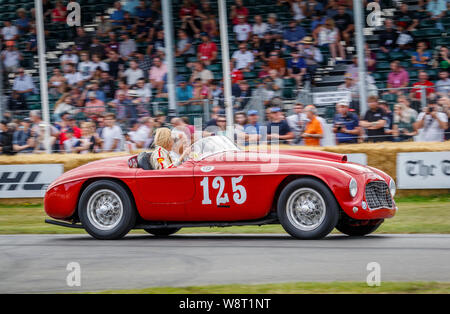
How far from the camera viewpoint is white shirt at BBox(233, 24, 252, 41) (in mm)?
17203

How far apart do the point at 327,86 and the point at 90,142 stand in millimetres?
4914

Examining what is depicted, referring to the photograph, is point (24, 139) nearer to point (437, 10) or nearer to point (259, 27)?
point (259, 27)

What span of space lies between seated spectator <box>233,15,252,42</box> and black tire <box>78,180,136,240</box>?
8.64 m

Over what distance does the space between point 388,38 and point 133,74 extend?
5.67 meters

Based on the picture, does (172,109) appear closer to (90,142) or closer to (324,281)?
(90,142)

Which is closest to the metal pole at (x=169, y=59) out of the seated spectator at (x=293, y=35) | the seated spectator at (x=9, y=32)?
the seated spectator at (x=293, y=35)

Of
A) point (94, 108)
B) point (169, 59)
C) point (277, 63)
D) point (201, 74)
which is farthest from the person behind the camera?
point (201, 74)

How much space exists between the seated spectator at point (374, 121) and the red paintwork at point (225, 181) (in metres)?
4.66

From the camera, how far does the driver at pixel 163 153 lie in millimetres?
9203

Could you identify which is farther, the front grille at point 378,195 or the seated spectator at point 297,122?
the seated spectator at point 297,122

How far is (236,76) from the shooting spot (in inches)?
646

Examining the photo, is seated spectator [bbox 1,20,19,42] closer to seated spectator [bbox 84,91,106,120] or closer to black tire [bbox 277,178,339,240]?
seated spectator [bbox 84,91,106,120]

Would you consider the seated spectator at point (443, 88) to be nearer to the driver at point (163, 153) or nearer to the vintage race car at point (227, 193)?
the vintage race car at point (227, 193)

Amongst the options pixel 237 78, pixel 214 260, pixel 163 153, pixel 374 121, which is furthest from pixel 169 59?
pixel 214 260
